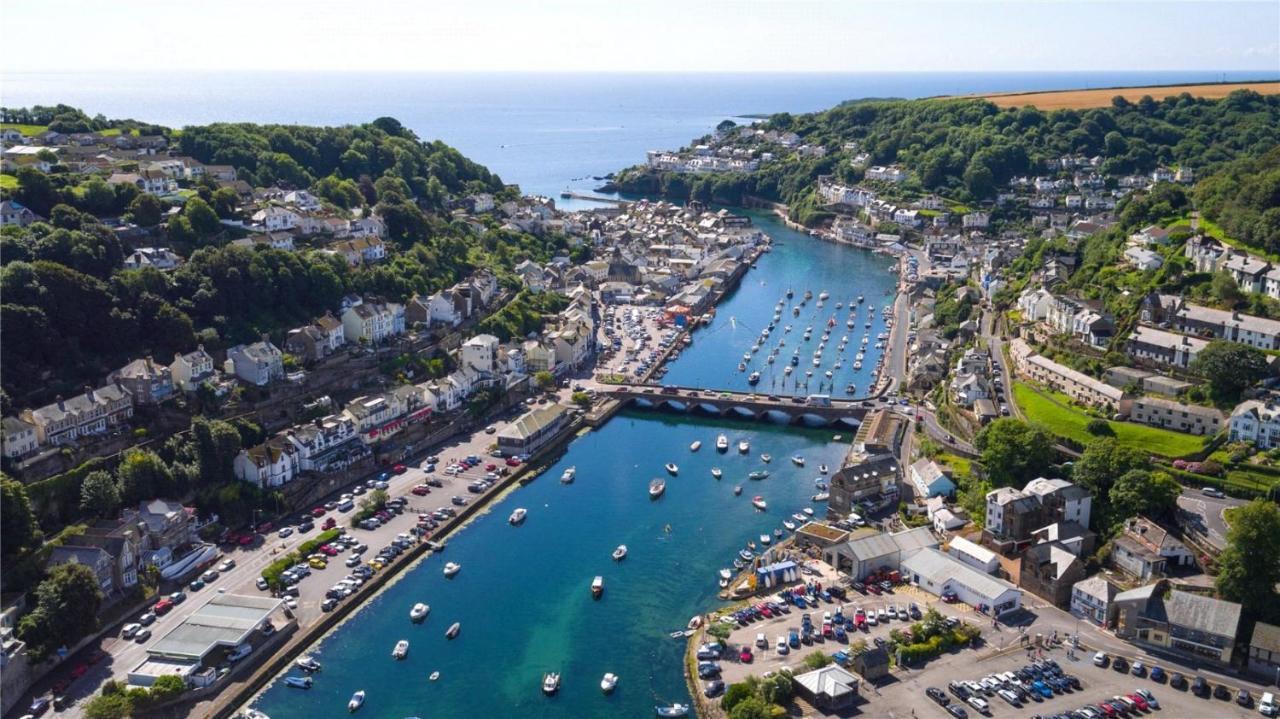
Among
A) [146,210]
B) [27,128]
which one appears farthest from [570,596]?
[27,128]

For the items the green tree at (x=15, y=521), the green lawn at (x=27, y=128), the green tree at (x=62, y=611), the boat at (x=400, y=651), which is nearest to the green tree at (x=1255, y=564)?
the boat at (x=400, y=651)

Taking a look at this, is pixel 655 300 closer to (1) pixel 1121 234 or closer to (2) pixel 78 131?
(1) pixel 1121 234

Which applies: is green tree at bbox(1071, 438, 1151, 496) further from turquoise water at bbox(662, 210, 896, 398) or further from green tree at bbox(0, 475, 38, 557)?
green tree at bbox(0, 475, 38, 557)

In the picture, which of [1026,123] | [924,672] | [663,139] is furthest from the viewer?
[663,139]

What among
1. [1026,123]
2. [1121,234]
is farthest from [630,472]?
[1026,123]

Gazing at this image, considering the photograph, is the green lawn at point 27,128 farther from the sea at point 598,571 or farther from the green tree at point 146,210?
the sea at point 598,571

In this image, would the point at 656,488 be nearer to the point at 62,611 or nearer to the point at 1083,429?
the point at 1083,429

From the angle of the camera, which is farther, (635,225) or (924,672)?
(635,225)
